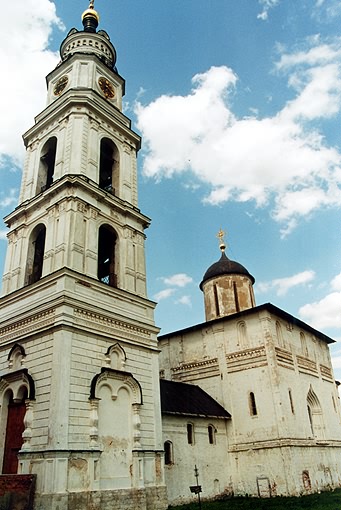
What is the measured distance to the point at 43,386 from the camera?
12.5 meters

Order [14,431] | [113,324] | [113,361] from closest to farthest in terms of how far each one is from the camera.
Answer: [14,431], [113,361], [113,324]

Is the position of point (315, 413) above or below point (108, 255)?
below

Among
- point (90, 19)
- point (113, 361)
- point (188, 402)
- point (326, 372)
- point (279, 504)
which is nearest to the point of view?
point (113, 361)

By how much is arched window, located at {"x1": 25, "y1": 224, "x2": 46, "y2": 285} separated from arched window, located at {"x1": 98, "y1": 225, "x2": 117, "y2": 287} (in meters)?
2.39

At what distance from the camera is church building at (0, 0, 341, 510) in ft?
41.0

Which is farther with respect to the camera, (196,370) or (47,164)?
(196,370)

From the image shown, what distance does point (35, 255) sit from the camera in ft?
55.7

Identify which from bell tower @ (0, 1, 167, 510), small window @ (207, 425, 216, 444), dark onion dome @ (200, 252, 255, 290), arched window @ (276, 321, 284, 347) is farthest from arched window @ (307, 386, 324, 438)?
bell tower @ (0, 1, 167, 510)

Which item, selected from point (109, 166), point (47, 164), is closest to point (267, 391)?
point (109, 166)

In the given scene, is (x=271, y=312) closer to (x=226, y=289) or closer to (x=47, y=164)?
(x=226, y=289)

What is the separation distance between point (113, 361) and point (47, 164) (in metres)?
10.1

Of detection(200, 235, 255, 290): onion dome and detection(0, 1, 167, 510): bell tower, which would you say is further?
detection(200, 235, 255, 290): onion dome

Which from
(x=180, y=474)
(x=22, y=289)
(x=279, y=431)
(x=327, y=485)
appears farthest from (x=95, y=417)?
(x=327, y=485)

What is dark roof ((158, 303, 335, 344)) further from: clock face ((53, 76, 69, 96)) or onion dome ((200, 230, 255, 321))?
clock face ((53, 76, 69, 96))
